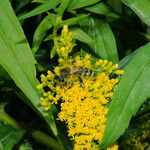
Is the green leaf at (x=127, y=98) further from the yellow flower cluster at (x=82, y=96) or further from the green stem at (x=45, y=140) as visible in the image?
the green stem at (x=45, y=140)

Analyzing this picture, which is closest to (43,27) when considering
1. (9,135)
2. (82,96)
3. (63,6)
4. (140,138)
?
(63,6)

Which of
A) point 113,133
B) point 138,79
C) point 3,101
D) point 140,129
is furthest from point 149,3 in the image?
point 3,101

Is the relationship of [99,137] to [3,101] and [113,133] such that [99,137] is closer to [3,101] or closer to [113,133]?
[113,133]

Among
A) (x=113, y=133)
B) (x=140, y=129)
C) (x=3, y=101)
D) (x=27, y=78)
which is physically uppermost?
(x=27, y=78)

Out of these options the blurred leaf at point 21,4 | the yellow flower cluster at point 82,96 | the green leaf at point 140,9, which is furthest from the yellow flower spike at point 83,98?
the blurred leaf at point 21,4

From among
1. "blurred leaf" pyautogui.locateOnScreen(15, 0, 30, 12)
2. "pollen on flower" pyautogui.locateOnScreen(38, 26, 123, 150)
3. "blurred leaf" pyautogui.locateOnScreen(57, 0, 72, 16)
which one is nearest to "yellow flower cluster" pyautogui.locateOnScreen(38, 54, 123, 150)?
"pollen on flower" pyautogui.locateOnScreen(38, 26, 123, 150)

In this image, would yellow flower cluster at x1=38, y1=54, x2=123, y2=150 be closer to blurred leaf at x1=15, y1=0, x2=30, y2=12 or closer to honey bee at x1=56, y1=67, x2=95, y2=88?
honey bee at x1=56, y1=67, x2=95, y2=88

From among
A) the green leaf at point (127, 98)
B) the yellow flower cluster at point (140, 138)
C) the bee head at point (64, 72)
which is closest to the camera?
the green leaf at point (127, 98)
